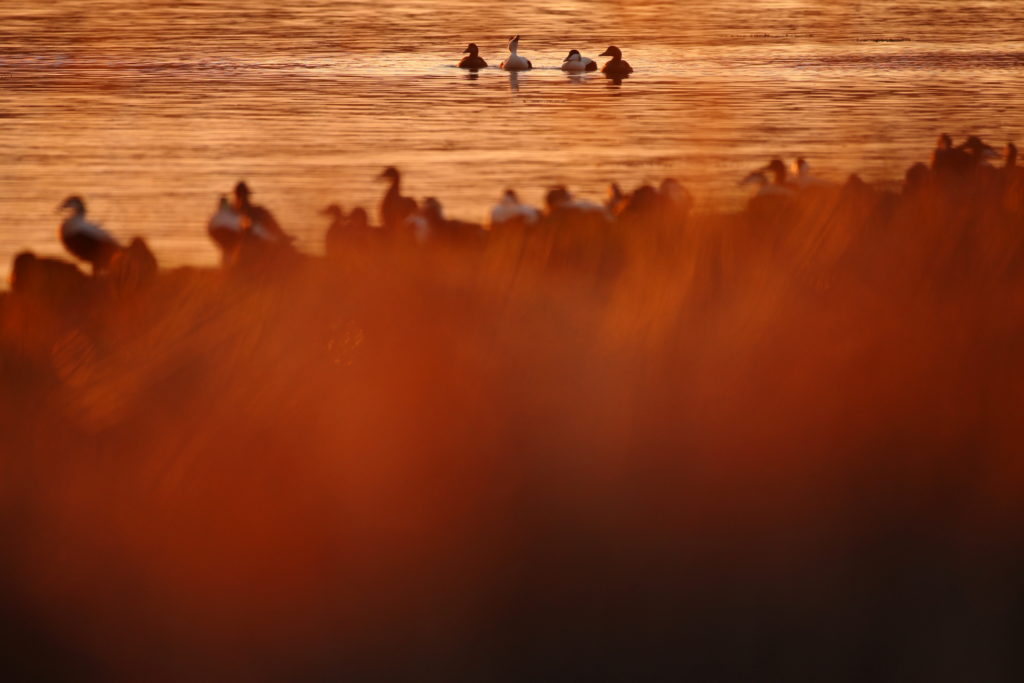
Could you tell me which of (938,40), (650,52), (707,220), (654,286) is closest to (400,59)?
(650,52)

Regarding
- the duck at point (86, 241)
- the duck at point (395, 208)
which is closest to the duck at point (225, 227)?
the duck at point (86, 241)

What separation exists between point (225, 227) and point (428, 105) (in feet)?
50.6

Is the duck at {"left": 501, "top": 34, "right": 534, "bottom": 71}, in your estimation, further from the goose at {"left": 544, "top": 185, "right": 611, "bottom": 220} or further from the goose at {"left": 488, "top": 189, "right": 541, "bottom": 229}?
the goose at {"left": 488, "top": 189, "right": 541, "bottom": 229}

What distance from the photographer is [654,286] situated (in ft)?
37.7

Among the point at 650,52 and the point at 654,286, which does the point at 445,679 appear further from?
the point at 650,52

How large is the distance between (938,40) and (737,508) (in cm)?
3867

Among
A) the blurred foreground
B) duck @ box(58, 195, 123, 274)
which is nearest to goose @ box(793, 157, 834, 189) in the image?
the blurred foreground

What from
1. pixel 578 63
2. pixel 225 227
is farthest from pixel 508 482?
pixel 578 63

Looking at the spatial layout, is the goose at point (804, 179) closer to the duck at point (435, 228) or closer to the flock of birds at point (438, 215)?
the flock of birds at point (438, 215)

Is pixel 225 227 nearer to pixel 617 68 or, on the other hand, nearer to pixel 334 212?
pixel 334 212

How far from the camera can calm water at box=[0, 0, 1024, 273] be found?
875 inches

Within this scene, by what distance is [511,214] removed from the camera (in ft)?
50.5

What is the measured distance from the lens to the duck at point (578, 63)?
123 ft

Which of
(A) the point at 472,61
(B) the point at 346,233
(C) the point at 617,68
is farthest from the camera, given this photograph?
(A) the point at 472,61
